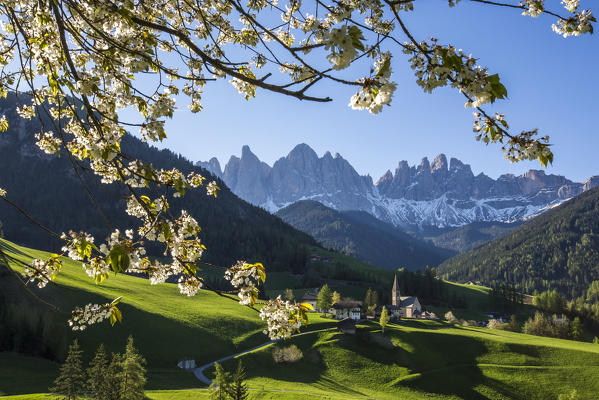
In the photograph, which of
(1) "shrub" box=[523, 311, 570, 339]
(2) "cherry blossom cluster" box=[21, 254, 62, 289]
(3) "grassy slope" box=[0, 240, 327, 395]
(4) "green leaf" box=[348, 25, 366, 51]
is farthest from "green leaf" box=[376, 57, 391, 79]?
(1) "shrub" box=[523, 311, 570, 339]

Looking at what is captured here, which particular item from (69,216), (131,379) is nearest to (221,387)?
(131,379)

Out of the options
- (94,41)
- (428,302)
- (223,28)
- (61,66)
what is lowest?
(428,302)

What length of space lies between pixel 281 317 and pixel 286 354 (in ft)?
167

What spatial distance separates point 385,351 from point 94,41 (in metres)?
59.6

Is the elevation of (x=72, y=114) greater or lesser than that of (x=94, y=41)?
lesser

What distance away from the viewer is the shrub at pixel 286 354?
50.5 m

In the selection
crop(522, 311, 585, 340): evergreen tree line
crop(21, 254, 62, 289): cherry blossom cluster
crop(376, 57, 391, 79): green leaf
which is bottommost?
crop(522, 311, 585, 340): evergreen tree line

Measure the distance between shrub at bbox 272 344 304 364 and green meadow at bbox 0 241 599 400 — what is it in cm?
78

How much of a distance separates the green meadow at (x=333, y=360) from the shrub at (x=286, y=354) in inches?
30.8

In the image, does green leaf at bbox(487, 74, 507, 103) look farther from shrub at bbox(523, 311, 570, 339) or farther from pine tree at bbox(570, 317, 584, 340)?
pine tree at bbox(570, 317, 584, 340)

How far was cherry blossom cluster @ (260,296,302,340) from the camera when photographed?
174 inches

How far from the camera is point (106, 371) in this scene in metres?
28.3

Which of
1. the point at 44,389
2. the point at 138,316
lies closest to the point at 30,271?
the point at 44,389

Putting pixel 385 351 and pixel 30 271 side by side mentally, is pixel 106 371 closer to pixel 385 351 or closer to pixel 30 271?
pixel 30 271
